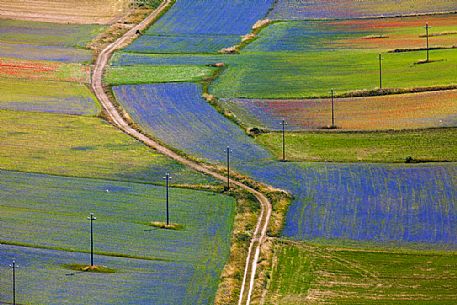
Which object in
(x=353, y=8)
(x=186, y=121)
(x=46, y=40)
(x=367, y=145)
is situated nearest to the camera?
(x=367, y=145)

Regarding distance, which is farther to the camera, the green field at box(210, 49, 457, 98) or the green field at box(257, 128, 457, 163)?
the green field at box(210, 49, 457, 98)

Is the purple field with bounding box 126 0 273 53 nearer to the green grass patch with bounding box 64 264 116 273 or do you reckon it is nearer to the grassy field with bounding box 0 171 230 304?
the grassy field with bounding box 0 171 230 304

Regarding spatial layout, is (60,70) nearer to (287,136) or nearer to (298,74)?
(298,74)

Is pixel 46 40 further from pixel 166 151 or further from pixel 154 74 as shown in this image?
pixel 166 151

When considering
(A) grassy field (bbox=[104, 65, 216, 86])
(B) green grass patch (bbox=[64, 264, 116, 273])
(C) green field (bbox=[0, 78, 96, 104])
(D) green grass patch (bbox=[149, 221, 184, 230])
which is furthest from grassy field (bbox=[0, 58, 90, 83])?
(B) green grass patch (bbox=[64, 264, 116, 273])

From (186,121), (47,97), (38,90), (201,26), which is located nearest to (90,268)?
(186,121)
